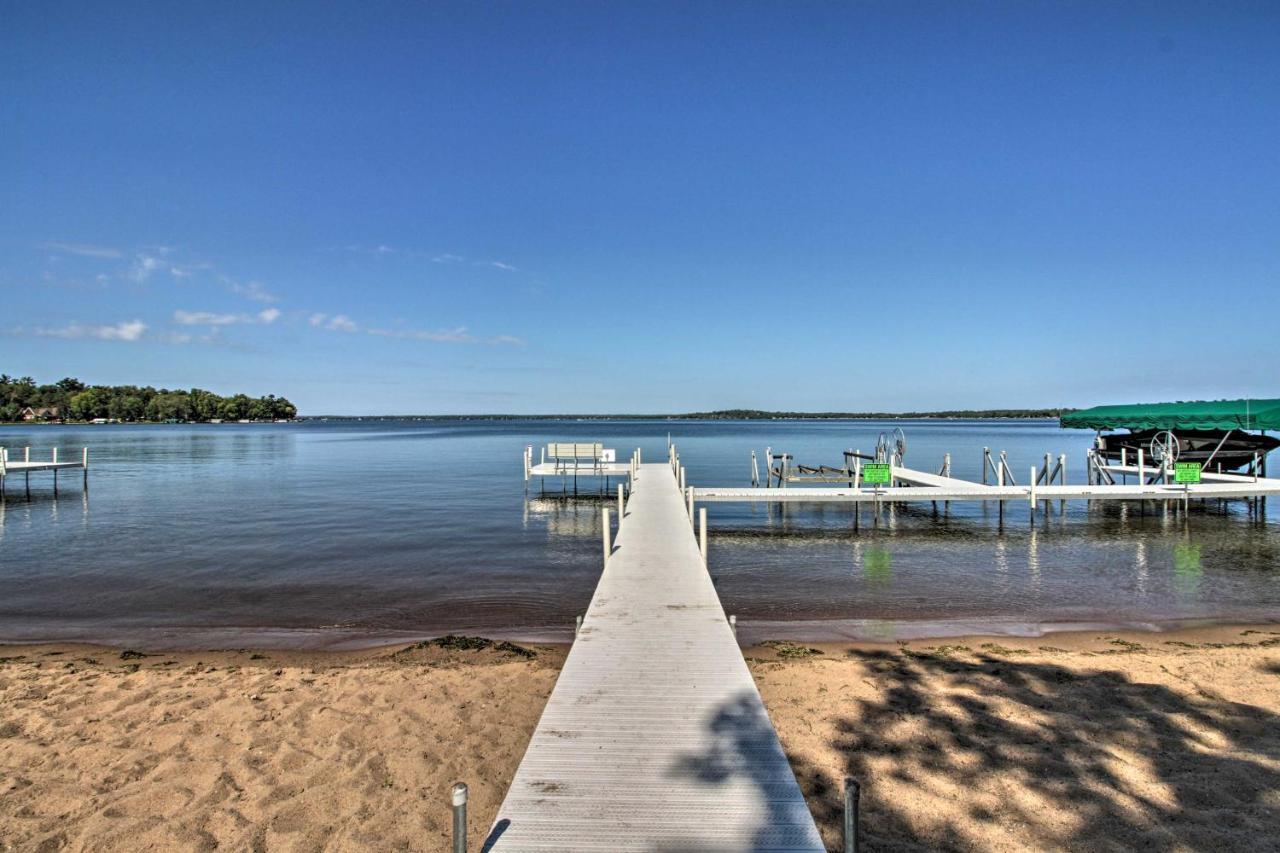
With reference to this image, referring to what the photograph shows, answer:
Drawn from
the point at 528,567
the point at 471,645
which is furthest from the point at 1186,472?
the point at 471,645

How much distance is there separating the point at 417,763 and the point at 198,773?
6.31ft

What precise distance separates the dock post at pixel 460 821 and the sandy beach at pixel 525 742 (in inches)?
72.7

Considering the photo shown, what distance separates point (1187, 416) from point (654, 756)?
32550mm

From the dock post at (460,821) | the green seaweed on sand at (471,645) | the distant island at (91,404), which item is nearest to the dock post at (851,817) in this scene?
the dock post at (460,821)

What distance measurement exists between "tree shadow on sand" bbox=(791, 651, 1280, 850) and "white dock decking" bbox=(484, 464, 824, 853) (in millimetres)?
957

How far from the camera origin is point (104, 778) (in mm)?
5777

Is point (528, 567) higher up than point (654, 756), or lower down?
lower down

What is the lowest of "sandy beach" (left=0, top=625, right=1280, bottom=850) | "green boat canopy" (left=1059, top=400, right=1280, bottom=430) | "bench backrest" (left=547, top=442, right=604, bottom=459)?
"sandy beach" (left=0, top=625, right=1280, bottom=850)

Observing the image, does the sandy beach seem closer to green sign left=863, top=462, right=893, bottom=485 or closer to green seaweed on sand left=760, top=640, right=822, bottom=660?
green seaweed on sand left=760, top=640, right=822, bottom=660

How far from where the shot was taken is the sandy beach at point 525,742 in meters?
5.04

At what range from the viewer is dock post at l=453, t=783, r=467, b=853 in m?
3.38

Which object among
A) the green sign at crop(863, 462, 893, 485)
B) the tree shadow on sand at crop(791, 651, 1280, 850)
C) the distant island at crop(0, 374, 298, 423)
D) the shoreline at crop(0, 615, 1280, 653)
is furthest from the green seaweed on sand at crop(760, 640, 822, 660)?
the distant island at crop(0, 374, 298, 423)

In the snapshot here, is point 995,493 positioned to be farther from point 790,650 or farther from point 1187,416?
point 790,650

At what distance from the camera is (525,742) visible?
6641mm
